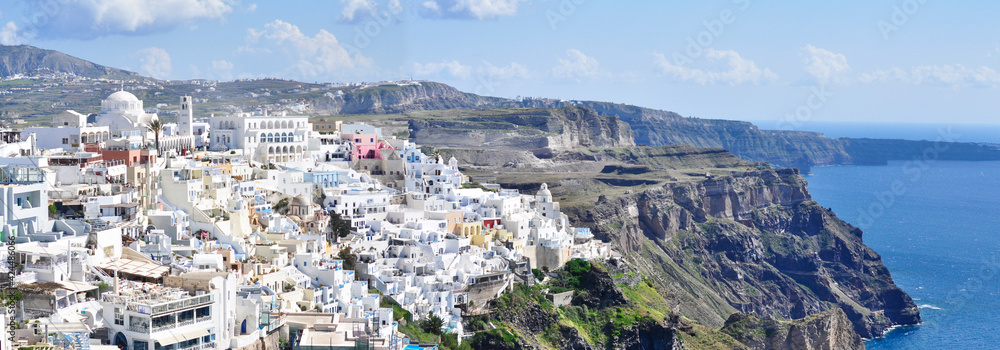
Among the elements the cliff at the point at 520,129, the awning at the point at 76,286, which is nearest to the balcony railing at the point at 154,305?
the awning at the point at 76,286

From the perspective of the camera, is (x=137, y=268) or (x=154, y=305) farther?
(x=137, y=268)

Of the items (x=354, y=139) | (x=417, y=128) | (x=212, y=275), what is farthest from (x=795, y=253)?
(x=212, y=275)

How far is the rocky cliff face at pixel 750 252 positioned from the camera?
337ft

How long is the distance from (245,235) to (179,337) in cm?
1719

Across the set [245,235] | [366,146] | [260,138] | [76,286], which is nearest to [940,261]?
[366,146]

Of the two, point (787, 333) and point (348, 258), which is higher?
point (348, 258)

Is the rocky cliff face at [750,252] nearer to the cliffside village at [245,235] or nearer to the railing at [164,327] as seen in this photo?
the cliffside village at [245,235]

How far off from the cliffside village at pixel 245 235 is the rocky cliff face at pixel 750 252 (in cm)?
2895

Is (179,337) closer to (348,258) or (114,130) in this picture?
(348,258)

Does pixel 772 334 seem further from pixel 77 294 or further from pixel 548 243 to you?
pixel 77 294

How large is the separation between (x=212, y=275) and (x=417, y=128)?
116 metres

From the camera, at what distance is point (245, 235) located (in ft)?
159

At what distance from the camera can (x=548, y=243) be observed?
6294 centimetres

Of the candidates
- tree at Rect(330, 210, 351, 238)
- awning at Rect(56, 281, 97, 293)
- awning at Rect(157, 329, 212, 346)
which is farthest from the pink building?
awning at Rect(157, 329, 212, 346)
